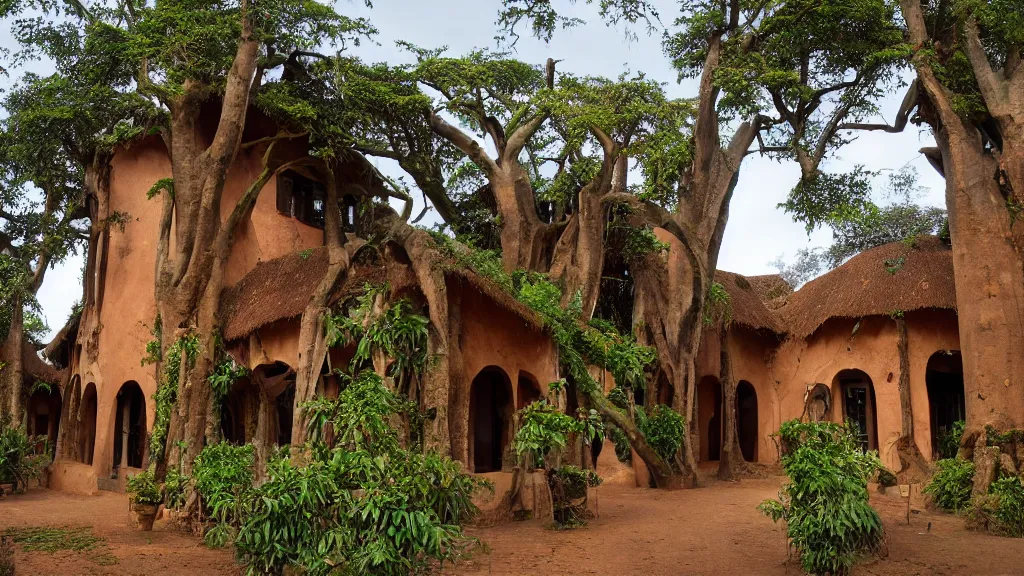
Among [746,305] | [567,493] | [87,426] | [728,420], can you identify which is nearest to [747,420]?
[746,305]

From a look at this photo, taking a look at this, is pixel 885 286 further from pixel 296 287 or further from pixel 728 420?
pixel 296 287

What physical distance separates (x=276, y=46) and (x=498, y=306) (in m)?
6.73

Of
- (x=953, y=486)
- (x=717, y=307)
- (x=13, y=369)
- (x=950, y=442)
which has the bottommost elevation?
(x=953, y=486)

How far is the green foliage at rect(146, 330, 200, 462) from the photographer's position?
1341 cm

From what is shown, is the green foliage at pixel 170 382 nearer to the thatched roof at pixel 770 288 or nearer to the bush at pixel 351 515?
the bush at pixel 351 515

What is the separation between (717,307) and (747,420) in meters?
4.66

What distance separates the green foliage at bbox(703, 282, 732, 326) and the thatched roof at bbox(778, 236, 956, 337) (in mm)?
2033

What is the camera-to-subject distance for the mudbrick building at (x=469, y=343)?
45.6ft

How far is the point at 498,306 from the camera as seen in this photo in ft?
44.0

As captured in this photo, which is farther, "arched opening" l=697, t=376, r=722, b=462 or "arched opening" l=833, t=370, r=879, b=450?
"arched opening" l=697, t=376, r=722, b=462

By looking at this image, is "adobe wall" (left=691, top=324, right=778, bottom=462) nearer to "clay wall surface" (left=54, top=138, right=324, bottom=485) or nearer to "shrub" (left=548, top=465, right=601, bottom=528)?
"shrub" (left=548, top=465, right=601, bottom=528)

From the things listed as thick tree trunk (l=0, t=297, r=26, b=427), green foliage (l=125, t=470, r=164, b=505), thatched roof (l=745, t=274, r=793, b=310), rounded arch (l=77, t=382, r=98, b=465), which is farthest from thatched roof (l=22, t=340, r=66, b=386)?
thatched roof (l=745, t=274, r=793, b=310)

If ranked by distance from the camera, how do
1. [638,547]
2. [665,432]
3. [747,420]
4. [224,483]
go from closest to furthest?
[224,483] < [638,547] < [665,432] < [747,420]

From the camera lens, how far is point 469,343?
13180 mm
